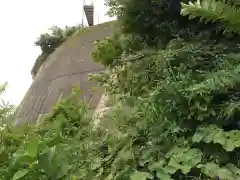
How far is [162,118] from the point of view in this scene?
57.1 inches

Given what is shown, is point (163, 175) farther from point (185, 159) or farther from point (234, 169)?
point (234, 169)

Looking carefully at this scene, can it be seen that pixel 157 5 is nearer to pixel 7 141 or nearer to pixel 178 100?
pixel 178 100

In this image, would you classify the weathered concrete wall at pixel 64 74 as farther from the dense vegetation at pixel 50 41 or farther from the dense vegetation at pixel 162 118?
the dense vegetation at pixel 162 118

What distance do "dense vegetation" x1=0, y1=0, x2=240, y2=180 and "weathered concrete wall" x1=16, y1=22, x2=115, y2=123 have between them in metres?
1.62

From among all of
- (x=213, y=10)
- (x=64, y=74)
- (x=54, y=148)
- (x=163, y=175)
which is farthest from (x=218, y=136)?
(x=64, y=74)

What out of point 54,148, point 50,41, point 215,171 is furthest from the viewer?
point 50,41

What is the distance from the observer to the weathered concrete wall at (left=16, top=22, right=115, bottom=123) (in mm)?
3991

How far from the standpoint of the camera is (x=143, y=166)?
1.42 metres

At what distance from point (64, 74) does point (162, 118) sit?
300cm

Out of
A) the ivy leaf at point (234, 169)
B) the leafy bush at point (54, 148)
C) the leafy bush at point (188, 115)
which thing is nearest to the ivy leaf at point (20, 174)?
the leafy bush at point (54, 148)

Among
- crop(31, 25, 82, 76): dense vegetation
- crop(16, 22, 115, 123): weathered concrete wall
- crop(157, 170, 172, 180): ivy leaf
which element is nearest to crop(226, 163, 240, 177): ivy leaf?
crop(157, 170, 172, 180): ivy leaf

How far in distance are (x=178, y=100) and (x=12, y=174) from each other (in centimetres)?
75

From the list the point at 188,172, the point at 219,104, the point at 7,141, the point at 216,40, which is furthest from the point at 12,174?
the point at 216,40

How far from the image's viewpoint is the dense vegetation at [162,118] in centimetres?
133
